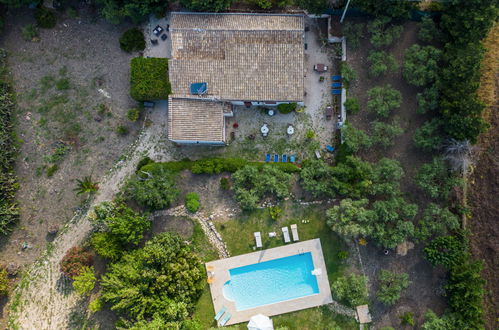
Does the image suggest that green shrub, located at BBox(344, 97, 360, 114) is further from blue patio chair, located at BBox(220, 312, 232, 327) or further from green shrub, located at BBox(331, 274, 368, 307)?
blue patio chair, located at BBox(220, 312, 232, 327)

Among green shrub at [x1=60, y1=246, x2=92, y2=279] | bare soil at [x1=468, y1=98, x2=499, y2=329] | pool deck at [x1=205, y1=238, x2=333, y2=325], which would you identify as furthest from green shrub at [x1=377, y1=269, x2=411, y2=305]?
green shrub at [x1=60, y1=246, x2=92, y2=279]

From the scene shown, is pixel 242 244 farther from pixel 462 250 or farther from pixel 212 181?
pixel 462 250

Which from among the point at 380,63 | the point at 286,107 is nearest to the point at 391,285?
the point at 286,107

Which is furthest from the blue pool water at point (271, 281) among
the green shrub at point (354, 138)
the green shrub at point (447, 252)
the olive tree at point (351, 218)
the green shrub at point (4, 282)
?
the green shrub at point (4, 282)

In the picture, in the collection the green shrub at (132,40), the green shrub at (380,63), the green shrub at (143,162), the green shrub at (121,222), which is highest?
the green shrub at (132,40)

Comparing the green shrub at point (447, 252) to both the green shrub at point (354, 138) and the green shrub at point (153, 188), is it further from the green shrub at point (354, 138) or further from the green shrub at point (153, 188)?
the green shrub at point (153, 188)

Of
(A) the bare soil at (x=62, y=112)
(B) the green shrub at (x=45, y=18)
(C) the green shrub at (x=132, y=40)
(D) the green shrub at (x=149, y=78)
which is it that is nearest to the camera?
(D) the green shrub at (x=149, y=78)
